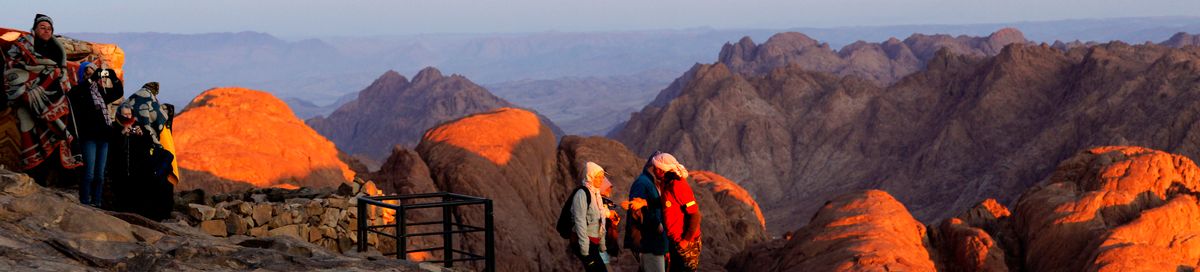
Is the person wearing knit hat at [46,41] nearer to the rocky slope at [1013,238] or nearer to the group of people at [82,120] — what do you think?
the group of people at [82,120]

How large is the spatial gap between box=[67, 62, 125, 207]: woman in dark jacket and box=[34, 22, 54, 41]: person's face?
0.57 meters

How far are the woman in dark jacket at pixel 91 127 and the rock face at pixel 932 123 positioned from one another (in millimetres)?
52869

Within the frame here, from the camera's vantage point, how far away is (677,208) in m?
10.5

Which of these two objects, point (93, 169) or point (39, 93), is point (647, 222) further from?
point (39, 93)

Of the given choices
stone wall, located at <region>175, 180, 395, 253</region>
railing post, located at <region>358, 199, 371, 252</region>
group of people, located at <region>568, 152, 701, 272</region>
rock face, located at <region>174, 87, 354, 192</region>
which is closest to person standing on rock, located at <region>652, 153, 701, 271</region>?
group of people, located at <region>568, 152, 701, 272</region>

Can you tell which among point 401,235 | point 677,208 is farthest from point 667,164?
point 401,235

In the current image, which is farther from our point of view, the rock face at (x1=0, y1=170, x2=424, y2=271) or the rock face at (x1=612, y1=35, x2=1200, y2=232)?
the rock face at (x1=612, y1=35, x2=1200, y2=232)

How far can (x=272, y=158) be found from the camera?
85.9ft

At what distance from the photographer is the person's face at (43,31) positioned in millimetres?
11898

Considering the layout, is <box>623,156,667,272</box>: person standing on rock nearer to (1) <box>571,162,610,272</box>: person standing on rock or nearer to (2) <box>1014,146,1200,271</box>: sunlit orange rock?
(1) <box>571,162,610,272</box>: person standing on rock

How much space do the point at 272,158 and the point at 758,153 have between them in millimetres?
55319

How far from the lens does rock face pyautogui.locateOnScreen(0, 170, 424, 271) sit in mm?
7848

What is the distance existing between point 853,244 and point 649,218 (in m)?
14.4

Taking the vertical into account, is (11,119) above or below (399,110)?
above
